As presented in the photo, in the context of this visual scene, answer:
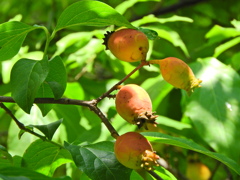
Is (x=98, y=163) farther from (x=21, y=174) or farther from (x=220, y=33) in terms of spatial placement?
(x=220, y=33)

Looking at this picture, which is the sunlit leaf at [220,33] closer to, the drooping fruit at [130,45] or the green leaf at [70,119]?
the green leaf at [70,119]

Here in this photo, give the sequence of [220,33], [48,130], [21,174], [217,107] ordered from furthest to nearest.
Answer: [220,33], [217,107], [48,130], [21,174]

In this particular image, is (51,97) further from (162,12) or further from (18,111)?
(162,12)

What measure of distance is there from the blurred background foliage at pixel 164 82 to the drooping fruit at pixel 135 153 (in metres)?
0.24

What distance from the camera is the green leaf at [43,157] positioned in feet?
3.21

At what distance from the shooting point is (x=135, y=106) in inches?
31.0

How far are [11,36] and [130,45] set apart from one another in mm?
266

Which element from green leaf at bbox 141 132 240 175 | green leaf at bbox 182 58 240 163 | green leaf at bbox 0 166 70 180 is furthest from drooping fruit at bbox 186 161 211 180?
green leaf at bbox 0 166 70 180

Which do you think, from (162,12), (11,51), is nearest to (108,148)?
(11,51)

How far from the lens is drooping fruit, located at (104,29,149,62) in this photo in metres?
0.84

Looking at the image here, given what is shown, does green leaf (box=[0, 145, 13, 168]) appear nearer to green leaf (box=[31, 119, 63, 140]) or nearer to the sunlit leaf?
green leaf (box=[31, 119, 63, 140])

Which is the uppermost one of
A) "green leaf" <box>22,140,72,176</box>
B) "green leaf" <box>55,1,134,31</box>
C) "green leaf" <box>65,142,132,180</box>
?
"green leaf" <box>55,1,134,31</box>

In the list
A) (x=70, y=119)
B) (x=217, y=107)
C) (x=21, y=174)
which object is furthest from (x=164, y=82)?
(x=21, y=174)

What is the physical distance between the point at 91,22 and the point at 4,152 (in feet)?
0.99
